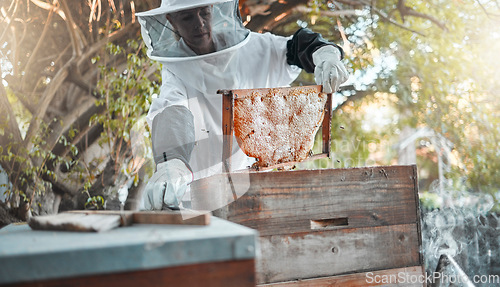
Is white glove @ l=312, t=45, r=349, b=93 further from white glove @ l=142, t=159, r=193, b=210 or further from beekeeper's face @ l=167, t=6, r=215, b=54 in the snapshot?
white glove @ l=142, t=159, r=193, b=210

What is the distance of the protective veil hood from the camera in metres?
1.57

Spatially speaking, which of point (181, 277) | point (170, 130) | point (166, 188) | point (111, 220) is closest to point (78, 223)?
point (111, 220)

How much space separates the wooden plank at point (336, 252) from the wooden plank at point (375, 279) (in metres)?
0.01

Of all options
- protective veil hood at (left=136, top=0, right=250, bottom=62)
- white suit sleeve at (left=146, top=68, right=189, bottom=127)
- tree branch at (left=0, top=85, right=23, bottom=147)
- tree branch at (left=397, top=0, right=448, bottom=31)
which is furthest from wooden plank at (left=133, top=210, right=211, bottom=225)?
tree branch at (left=397, top=0, right=448, bottom=31)

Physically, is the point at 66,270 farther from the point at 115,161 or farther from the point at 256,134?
the point at 115,161

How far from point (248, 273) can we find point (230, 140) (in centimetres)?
73

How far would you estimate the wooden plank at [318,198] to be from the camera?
3.58ft

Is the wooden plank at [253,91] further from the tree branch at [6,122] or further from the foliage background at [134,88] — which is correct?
the tree branch at [6,122]

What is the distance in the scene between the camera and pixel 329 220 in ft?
3.89

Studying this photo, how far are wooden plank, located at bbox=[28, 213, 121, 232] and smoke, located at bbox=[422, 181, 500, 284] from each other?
192 centimetres

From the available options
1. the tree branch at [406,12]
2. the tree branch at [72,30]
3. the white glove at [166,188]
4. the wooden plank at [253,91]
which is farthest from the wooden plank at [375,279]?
the tree branch at [406,12]

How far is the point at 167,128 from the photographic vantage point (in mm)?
1431

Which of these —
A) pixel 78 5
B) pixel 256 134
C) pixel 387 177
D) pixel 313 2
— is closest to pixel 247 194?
pixel 256 134

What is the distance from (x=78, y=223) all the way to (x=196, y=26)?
1067mm
